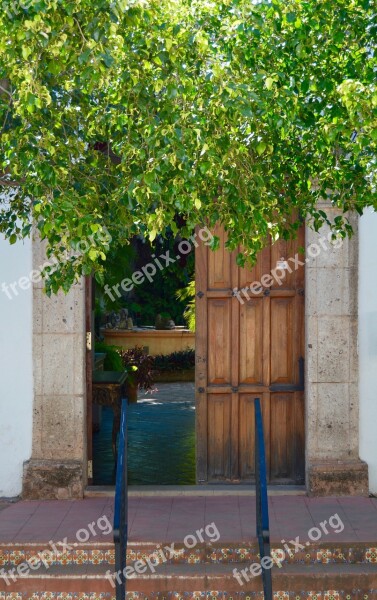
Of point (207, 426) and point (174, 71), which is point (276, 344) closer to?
point (207, 426)

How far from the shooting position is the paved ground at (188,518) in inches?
251

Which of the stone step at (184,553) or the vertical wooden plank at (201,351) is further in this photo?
the vertical wooden plank at (201,351)

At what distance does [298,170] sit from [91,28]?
1.64m

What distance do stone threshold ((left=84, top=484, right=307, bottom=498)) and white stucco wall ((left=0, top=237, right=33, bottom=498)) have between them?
64cm

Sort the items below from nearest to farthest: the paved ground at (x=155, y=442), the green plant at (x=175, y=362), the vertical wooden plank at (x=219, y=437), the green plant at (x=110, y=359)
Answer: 1. the vertical wooden plank at (x=219, y=437)
2. the paved ground at (x=155, y=442)
3. the green plant at (x=110, y=359)
4. the green plant at (x=175, y=362)

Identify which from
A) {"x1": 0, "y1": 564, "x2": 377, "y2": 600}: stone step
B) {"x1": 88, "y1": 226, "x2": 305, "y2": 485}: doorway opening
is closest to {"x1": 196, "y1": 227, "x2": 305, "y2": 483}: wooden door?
{"x1": 88, "y1": 226, "x2": 305, "y2": 485}: doorway opening

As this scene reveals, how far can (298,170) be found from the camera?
539cm

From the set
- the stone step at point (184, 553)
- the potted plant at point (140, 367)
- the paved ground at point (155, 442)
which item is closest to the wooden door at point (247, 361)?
the paved ground at point (155, 442)

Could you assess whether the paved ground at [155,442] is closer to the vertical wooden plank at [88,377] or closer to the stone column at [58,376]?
the vertical wooden plank at [88,377]

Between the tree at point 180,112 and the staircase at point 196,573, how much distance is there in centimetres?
223

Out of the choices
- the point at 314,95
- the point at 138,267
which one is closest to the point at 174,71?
the point at 314,95

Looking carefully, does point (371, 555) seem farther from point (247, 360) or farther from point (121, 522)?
point (247, 360)

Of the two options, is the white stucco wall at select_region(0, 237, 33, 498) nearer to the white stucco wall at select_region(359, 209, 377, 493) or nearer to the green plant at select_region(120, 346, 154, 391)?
the white stucco wall at select_region(359, 209, 377, 493)

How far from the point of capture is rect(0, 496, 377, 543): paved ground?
638 cm
